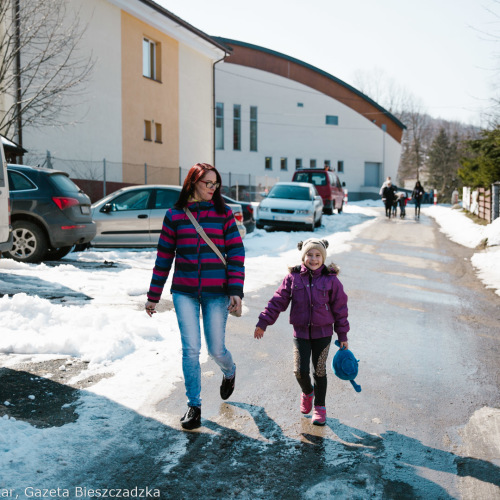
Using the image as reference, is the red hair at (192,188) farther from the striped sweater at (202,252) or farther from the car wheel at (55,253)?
the car wheel at (55,253)

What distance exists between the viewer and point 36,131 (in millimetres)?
18797

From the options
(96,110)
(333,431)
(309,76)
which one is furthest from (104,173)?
(309,76)

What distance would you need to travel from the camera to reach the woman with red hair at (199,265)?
13.4 ft

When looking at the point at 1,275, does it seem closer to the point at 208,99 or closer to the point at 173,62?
the point at 173,62

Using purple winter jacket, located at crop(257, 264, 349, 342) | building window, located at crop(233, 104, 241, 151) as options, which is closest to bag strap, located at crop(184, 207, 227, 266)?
purple winter jacket, located at crop(257, 264, 349, 342)

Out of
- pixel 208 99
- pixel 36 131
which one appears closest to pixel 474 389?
pixel 36 131

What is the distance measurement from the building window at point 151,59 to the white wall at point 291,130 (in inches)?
914

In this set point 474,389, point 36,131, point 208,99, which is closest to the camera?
point 474,389

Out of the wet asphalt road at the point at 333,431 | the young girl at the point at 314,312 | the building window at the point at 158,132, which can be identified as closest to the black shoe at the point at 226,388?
the wet asphalt road at the point at 333,431

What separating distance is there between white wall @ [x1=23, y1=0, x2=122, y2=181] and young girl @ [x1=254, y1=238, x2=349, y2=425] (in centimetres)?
1609

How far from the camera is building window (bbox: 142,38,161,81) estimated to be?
964 inches

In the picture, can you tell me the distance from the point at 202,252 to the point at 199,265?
86 millimetres

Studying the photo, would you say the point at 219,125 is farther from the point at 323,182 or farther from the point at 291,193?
the point at 291,193

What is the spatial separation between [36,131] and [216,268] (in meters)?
16.3
